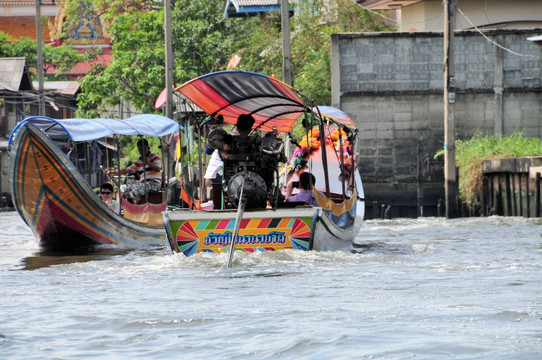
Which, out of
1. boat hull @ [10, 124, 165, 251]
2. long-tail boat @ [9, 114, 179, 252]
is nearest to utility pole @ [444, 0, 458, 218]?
long-tail boat @ [9, 114, 179, 252]

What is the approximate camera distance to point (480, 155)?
2103cm

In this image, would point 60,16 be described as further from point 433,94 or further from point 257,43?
point 433,94

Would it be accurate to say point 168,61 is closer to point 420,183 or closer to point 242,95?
point 420,183

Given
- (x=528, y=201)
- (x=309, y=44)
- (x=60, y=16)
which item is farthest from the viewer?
(x=60, y=16)

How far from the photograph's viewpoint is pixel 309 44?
89.1ft

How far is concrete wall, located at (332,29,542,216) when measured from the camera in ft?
73.8

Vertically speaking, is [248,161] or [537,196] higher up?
[248,161]

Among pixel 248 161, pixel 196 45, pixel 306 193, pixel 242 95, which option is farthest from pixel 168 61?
pixel 248 161

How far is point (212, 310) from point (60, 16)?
44100 mm

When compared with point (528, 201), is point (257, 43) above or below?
above

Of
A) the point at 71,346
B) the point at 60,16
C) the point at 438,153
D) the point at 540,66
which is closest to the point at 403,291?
the point at 71,346

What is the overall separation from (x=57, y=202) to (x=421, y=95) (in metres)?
11.4

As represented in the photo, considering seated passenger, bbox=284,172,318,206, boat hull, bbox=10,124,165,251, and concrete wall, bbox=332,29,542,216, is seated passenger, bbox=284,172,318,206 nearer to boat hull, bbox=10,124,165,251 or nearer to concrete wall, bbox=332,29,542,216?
boat hull, bbox=10,124,165,251

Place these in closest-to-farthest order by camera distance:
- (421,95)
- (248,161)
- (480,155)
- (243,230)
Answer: (243,230) → (248,161) → (480,155) → (421,95)
